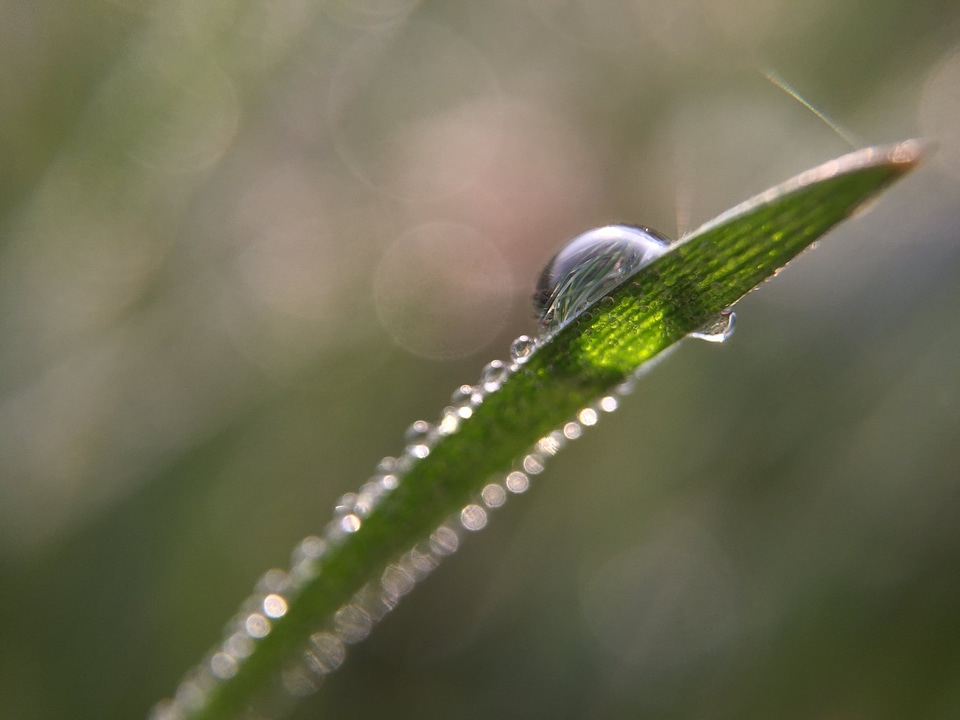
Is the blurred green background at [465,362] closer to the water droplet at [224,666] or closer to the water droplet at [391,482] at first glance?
the water droplet at [224,666]

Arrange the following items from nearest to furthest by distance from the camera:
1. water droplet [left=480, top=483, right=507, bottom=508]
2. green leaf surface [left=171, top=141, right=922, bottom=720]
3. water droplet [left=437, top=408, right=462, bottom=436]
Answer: green leaf surface [left=171, top=141, right=922, bottom=720] → water droplet [left=437, top=408, right=462, bottom=436] → water droplet [left=480, top=483, right=507, bottom=508]

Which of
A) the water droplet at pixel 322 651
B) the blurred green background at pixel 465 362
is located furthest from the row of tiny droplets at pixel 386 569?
the blurred green background at pixel 465 362

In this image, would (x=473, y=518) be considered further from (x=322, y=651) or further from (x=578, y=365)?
(x=578, y=365)

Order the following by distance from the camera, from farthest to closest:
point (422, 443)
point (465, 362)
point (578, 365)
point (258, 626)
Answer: point (465, 362), point (258, 626), point (422, 443), point (578, 365)

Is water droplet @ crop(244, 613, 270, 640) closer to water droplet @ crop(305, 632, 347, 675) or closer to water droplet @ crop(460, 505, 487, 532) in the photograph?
water droplet @ crop(305, 632, 347, 675)

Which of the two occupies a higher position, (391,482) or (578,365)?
(578,365)

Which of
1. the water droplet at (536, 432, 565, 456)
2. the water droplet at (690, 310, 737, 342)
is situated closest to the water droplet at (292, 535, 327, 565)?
the water droplet at (536, 432, 565, 456)

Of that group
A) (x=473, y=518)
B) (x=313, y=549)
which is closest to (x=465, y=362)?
(x=473, y=518)
